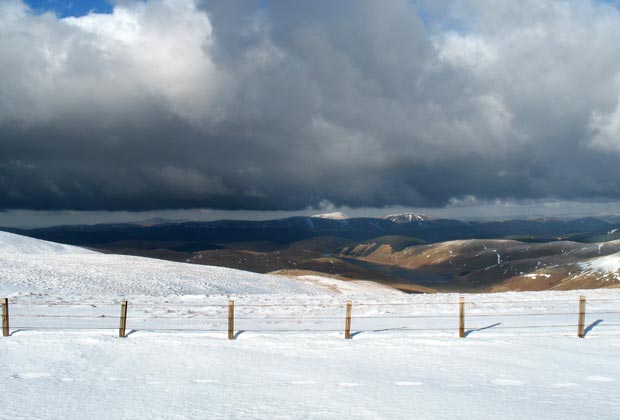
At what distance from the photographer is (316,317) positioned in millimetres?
26266

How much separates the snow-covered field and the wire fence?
10 cm

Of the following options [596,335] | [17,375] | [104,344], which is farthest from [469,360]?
[17,375]

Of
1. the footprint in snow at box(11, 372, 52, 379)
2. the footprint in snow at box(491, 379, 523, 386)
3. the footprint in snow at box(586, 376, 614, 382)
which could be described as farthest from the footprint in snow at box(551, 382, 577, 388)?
the footprint in snow at box(11, 372, 52, 379)

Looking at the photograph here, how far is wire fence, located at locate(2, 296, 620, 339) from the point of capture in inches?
853

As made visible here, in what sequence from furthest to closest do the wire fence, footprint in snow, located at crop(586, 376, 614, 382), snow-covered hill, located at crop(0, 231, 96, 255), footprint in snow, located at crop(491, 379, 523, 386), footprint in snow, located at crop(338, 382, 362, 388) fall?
snow-covered hill, located at crop(0, 231, 96, 255) → the wire fence → footprint in snow, located at crop(586, 376, 614, 382) → footprint in snow, located at crop(491, 379, 523, 386) → footprint in snow, located at crop(338, 382, 362, 388)

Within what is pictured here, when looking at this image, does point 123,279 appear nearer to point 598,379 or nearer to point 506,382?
point 506,382

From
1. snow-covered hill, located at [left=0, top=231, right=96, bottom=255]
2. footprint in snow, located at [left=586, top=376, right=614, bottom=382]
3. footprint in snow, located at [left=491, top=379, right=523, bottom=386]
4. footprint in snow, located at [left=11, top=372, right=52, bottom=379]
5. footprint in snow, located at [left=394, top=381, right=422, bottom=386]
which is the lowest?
footprint in snow, located at [left=11, top=372, right=52, bottom=379]

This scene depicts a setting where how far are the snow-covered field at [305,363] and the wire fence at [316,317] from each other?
0.10 meters

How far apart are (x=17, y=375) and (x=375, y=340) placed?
12.0 metres

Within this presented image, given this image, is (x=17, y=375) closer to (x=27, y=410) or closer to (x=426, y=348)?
(x=27, y=410)

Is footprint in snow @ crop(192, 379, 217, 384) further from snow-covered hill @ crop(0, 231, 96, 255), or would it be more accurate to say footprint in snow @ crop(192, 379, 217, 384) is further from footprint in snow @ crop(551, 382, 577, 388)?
snow-covered hill @ crop(0, 231, 96, 255)

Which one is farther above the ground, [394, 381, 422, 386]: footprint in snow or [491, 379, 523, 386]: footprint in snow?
[491, 379, 523, 386]: footprint in snow

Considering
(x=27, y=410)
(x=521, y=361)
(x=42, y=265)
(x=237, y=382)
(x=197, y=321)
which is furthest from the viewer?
(x=42, y=265)

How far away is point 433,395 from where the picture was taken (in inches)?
513
